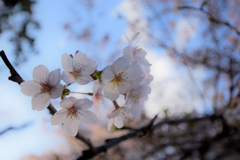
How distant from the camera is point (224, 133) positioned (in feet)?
9.65

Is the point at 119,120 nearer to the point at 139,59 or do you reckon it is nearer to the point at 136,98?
the point at 136,98

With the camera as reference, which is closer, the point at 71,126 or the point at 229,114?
the point at 71,126

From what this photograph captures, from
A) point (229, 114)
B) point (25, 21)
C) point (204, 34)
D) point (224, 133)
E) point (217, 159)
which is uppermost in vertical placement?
point (204, 34)

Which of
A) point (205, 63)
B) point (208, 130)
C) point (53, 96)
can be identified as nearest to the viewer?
point (53, 96)

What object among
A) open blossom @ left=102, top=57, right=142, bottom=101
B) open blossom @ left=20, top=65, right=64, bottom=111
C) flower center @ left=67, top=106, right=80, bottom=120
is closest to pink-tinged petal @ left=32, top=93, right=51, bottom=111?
open blossom @ left=20, top=65, right=64, bottom=111

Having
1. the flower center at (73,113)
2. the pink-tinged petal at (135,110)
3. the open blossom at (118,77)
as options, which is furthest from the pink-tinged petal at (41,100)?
the pink-tinged petal at (135,110)

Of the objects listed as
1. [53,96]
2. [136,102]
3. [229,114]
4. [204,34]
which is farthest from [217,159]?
[53,96]

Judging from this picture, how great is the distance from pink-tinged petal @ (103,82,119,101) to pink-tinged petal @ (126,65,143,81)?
0.07 meters

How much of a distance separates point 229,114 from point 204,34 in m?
2.04

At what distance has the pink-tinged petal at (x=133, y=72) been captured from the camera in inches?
26.0

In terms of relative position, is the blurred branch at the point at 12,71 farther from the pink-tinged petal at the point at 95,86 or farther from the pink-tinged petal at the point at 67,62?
the pink-tinged petal at the point at 95,86

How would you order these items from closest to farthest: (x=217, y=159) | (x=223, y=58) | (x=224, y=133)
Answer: (x=224, y=133)
(x=223, y=58)
(x=217, y=159)

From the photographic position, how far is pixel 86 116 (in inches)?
30.0

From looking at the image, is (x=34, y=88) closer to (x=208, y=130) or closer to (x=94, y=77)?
(x=94, y=77)
